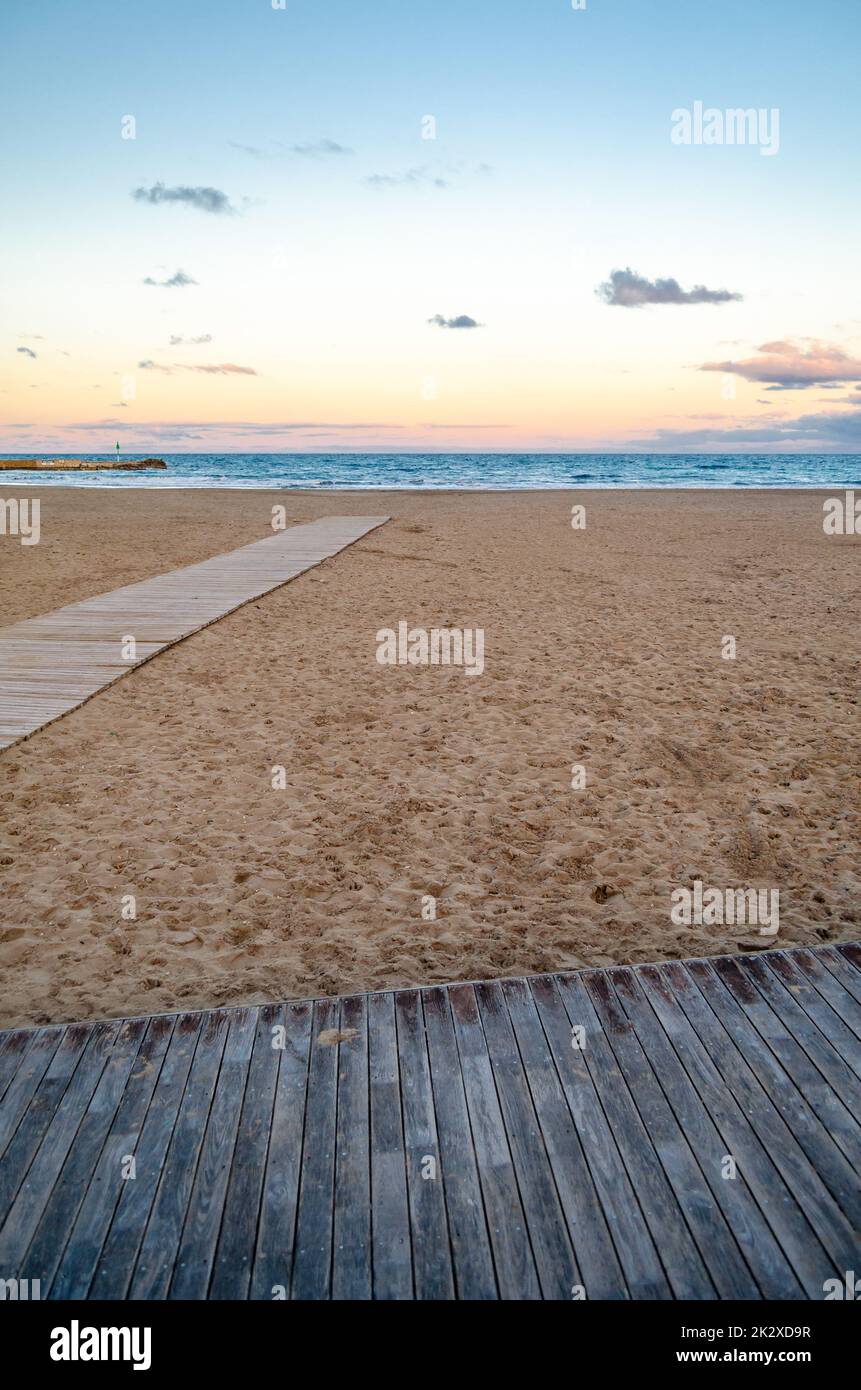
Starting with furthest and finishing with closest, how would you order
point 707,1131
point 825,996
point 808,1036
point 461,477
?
1. point 461,477
2. point 825,996
3. point 808,1036
4. point 707,1131

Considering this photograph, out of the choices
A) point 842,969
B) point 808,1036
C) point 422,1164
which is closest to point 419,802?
point 842,969

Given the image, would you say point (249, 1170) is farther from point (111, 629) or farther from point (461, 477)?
point (461, 477)

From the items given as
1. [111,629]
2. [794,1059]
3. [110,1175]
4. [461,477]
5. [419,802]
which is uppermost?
[461,477]

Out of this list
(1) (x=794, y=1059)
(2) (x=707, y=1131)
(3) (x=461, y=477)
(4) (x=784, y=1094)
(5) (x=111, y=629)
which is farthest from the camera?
(3) (x=461, y=477)

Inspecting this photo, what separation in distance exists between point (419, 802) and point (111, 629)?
6578 millimetres

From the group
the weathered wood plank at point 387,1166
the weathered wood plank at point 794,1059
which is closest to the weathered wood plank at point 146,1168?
the weathered wood plank at point 387,1166

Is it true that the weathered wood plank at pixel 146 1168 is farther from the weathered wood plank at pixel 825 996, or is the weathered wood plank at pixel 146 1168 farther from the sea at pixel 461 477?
the sea at pixel 461 477

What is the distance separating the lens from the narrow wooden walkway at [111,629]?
833 cm

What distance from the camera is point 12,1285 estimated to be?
2.47 meters

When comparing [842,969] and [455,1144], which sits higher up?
[842,969]

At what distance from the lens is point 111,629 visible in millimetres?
11023

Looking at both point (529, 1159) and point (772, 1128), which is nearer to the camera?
A: point (529, 1159)
